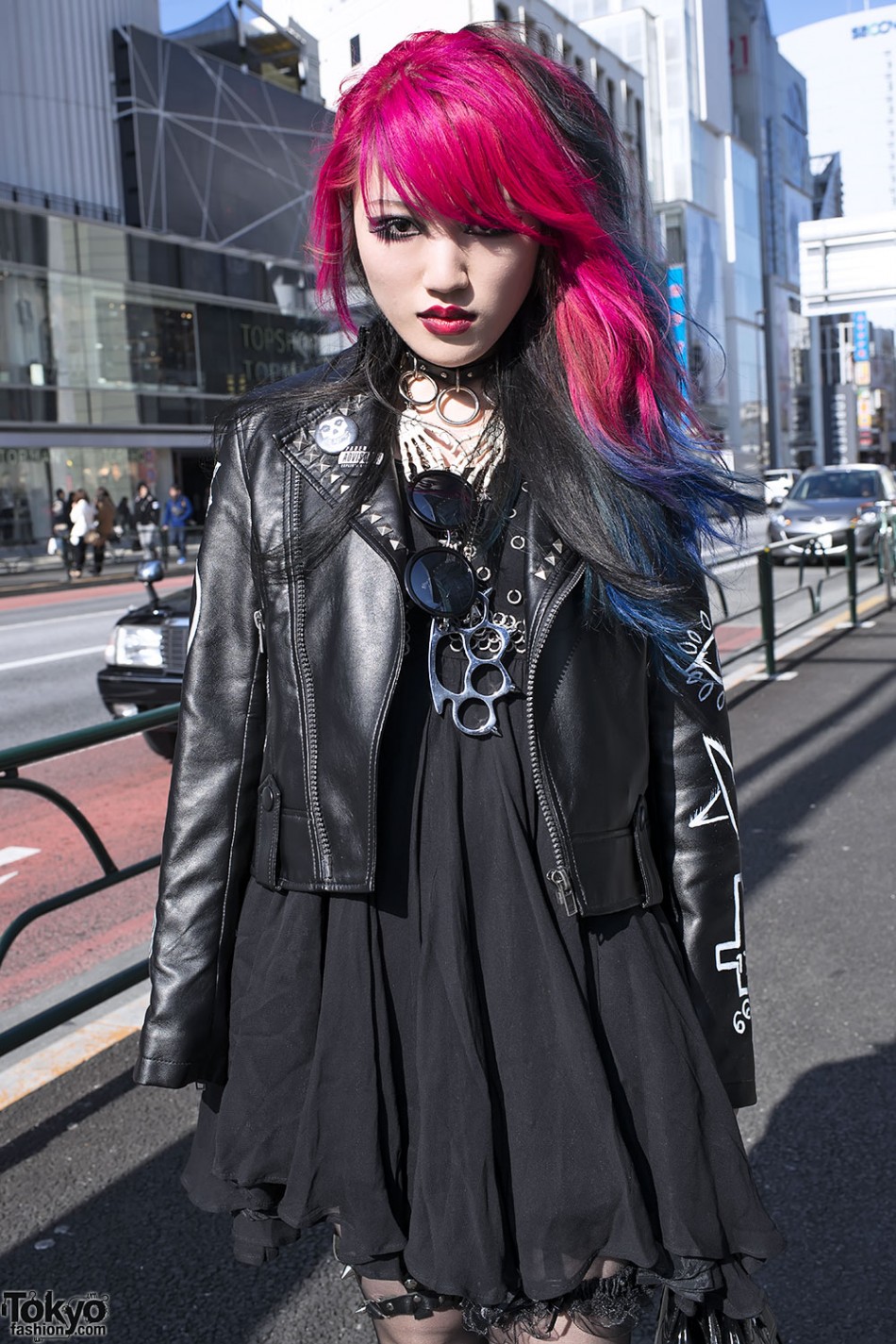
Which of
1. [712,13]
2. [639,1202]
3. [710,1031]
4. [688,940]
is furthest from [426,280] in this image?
A: [712,13]

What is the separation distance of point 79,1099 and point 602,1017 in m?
2.38

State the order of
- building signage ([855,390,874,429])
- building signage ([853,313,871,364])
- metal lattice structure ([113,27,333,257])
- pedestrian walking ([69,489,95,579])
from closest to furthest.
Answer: pedestrian walking ([69,489,95,579])
metal lattice structure ([113,27,333,257])
building signage ([853,313,871,364])
building signage ([855,390,874,429])

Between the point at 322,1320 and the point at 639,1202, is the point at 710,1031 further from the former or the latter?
the point at 322,1320

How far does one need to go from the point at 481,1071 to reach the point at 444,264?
89cm

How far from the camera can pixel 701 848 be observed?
5.12 ft

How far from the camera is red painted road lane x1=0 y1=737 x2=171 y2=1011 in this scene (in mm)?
4562

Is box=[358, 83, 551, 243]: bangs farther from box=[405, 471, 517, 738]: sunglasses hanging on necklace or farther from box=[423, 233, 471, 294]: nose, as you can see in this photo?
box=[405, 471, 517, 738]: sunglasses hanging on necklace

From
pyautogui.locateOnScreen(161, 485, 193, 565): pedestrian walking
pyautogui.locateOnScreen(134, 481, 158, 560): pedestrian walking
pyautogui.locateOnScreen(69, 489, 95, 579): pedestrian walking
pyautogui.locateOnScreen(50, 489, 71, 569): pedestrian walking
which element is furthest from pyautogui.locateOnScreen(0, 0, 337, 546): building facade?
pyautogui.locateOnScreen(69, 489, 95, 579): pedestrian walking

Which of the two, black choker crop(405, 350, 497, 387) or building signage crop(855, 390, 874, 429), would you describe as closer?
black choker crop(405, 350, 497, 387)

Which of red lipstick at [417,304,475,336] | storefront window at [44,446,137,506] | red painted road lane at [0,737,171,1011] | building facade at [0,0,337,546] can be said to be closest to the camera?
red lipstick at [417,304,475,336]

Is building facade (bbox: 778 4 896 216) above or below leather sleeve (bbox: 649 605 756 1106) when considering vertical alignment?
above

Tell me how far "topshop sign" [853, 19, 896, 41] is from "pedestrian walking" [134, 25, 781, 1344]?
16578 centimetres

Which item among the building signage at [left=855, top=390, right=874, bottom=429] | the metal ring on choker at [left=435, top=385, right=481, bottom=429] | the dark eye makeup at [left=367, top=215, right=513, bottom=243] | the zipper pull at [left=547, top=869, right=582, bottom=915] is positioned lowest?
the zipper pull at [left=547, top=869, right=582, bottom=915]

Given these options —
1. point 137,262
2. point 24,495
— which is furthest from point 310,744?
point 137,262
